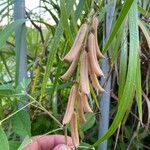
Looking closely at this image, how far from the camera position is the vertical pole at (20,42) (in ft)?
2.58

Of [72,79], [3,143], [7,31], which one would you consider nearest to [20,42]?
[7,31]

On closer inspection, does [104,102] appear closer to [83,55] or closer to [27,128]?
[27,128]

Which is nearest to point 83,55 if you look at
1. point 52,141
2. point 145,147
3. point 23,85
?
point 23,85

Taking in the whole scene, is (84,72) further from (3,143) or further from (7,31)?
(7,31)

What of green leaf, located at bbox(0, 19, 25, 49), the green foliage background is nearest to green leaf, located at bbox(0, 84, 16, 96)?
the green foliage background

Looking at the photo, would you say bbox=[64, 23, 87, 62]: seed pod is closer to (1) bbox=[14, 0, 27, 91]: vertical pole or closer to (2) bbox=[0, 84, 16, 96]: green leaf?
(2) bbox=[0, 84, 16, 96]: green leaf

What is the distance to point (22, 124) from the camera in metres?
0.65

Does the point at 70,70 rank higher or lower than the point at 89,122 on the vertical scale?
higher

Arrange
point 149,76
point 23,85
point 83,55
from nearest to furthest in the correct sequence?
1. point 83,55
2. point 23,85
3. point 149,76

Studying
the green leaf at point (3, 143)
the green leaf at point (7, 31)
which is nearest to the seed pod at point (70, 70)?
the green leaf at point (3, 143)

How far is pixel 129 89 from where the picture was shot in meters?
0.48

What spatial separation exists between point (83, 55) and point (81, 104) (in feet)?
0.18

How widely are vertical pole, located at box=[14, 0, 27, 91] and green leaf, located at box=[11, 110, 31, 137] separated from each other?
139mm

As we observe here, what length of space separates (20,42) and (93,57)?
382mm
